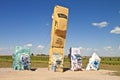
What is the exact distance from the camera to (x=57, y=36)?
2764 cm

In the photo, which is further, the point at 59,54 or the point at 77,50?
the point at 77,50

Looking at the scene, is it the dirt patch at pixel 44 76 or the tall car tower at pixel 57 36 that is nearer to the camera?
the dirt patch at pixel 44 76

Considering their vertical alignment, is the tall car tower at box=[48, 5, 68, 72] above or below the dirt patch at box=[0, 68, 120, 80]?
above

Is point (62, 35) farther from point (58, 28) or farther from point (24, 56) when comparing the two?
point (24, 56)

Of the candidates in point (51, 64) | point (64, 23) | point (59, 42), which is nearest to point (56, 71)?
point (51, 64)

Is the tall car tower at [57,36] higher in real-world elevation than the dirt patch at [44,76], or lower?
higher

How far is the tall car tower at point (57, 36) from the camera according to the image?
89.5 feet

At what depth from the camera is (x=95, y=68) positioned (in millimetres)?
30875

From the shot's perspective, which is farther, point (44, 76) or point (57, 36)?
point (57, 36)

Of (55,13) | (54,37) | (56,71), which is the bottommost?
(56,71)

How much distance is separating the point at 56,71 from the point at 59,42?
9.84ft

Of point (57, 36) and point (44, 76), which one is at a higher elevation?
point (57, 36)

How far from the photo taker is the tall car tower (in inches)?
1073

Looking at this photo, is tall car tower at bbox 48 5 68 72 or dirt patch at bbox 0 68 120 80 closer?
dirt patch at bbox 0 68 120 80
